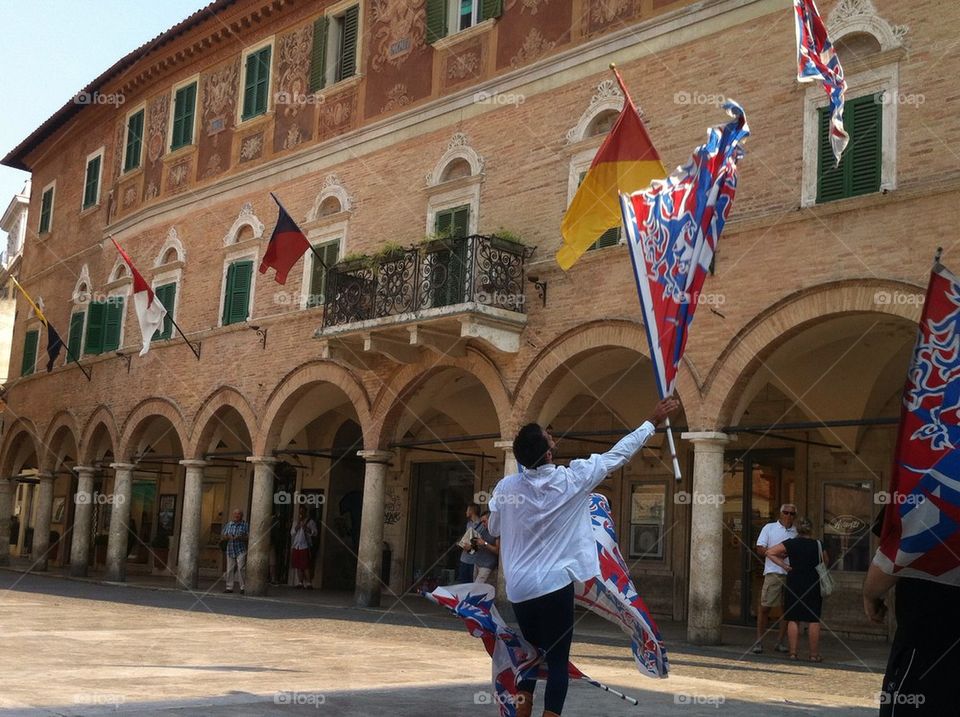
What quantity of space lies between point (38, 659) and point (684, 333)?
6238 millimetres

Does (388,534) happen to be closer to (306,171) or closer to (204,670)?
(306,171)

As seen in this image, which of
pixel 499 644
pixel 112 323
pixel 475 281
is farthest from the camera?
pixel 112 323

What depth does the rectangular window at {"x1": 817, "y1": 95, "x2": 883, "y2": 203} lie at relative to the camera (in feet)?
45.7

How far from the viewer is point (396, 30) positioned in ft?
70.7

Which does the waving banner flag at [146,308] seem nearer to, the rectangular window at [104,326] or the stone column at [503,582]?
the rectangular window at [104,326]

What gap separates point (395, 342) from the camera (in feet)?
63.1

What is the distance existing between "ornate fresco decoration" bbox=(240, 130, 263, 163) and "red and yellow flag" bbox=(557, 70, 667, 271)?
12481mm

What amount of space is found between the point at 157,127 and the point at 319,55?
7386 millimetres

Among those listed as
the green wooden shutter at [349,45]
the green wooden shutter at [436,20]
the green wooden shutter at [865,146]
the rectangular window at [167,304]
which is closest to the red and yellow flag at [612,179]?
the green wooden shutter at [865,146]

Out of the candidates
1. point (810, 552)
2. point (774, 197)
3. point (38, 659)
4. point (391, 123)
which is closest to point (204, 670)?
point (38, 659)

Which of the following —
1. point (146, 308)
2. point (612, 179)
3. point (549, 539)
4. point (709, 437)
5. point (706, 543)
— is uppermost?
point (612, 179)

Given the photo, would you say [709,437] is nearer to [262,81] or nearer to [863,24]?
[863,24]

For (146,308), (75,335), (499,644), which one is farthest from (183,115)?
(499,644)

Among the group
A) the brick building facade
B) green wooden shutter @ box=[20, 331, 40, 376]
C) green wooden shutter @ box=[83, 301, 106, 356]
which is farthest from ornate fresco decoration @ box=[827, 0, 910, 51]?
green wooden shutter @ box=[20, 331, 40, 376]
